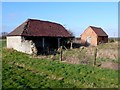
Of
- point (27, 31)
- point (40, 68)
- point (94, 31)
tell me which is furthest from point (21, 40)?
point (94, 31)

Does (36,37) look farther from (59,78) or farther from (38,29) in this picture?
(59,78)

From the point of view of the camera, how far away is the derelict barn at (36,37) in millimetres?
29250

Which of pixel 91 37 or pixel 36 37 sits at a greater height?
pixel 91 37

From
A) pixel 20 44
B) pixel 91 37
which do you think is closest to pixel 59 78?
pixel 20 44

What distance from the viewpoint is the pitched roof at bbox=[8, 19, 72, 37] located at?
31125mm

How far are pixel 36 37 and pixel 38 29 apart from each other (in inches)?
85.9

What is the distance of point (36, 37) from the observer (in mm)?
31625

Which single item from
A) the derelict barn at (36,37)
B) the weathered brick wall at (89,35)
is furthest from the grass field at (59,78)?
the weathered brick wall at (89,35)

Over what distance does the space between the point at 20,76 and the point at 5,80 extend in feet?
4.40

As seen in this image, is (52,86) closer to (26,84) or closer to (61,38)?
(26,84)

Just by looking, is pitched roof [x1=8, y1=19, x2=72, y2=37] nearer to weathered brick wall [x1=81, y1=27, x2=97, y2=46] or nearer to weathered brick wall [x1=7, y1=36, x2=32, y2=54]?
weathered brick wall [x1=7, y1=36, x2=32, y2=54]

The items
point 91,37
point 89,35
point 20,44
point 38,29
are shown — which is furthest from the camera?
point 89,35

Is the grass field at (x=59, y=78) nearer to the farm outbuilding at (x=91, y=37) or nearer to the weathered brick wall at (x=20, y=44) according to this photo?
the weathered brick wall at (x=20, y=44)

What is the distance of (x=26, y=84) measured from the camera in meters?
12.8
